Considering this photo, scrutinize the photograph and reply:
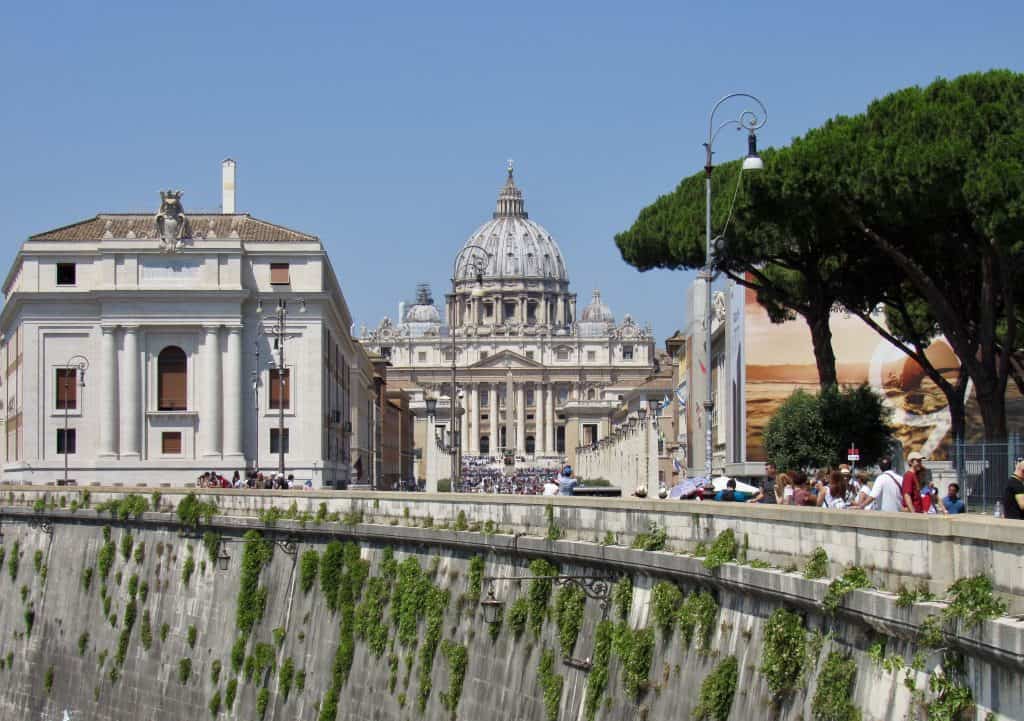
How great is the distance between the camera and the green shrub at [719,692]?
53.8 feet

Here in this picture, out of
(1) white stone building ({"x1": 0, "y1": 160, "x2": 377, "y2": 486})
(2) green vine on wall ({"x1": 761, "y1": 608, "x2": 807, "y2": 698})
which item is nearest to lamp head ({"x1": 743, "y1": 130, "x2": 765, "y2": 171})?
(2) green vine on wall ({"x1": 761, "y1": 608, "x2": 807, "y2": 698})

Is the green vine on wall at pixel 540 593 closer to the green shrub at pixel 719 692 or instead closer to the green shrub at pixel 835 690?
the green shrub at pixel 719 692

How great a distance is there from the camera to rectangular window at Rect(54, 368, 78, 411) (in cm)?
6681

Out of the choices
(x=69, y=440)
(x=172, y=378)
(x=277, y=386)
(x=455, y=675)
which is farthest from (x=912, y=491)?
(x=69, y=440)

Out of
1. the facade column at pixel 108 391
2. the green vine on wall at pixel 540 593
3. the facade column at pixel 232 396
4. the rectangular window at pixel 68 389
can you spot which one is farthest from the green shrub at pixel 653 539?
the rectangular window at pixel 68 389

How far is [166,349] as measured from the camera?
67.0 m

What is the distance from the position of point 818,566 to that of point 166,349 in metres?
53.8

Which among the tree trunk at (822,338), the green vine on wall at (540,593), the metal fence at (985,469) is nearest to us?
the green vine on wall at (540,593)

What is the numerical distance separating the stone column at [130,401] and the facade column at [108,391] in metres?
0.29

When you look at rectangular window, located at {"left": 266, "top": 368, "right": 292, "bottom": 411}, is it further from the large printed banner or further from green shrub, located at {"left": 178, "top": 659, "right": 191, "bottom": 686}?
green shrub, located at {"left": 178, "top": 659, "right": 191, "bottom": 686}

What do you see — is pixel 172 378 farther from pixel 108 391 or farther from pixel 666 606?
pixel 666 606

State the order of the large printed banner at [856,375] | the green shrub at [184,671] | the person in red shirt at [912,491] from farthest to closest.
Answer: the large printed banner at [856,375]
the green shrub at [184,671]
the person in red shirt at [912,491]

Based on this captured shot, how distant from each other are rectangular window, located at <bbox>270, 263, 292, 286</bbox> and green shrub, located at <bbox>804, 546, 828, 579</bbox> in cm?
5347

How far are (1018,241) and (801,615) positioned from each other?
701 inches
